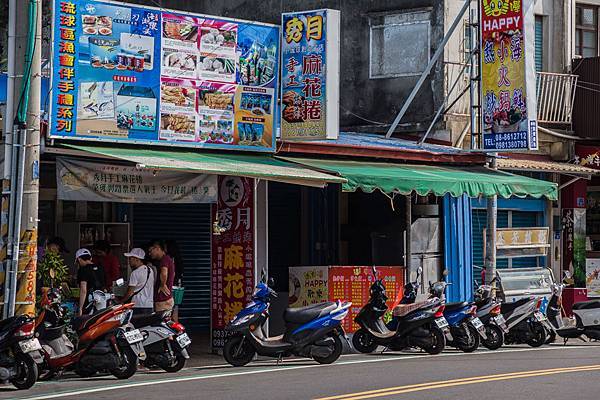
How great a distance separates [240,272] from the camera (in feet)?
63.6

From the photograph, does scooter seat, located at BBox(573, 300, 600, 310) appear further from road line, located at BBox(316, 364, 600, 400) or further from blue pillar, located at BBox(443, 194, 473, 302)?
road line, located at BBox(316, 364, 600, 400)

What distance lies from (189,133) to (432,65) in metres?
6.87

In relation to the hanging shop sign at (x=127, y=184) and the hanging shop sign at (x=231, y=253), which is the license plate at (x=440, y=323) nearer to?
the hanging shop sign at (x=231, y=253)

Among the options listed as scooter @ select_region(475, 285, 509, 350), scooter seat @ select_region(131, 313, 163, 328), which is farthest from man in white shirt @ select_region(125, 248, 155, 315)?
scooter @ select_region(475, 285, 509, 350)

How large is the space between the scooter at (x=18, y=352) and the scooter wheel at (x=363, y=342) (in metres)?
6.31

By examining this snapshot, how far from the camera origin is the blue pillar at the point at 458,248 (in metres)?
24.0

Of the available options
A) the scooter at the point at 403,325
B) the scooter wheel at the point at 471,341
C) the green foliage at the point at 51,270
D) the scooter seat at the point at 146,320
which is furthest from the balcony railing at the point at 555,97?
Result: the green foliage at the point at 51,270

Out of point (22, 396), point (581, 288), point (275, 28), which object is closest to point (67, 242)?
point (275, 28)

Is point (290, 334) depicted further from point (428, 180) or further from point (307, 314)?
point (428, 180)

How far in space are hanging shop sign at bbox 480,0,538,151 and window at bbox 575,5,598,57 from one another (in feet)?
20.0

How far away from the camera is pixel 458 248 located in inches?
952

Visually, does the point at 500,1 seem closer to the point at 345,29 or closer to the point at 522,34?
the point at 522,34

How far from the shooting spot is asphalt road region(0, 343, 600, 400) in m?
13.7

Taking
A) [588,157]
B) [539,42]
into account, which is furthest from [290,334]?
[539,42]
